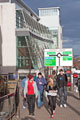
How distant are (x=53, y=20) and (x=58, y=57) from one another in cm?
5811

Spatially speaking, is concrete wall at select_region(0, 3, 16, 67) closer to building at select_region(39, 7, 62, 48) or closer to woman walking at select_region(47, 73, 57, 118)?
woman walking at select_region(47, 73, 57, 118)

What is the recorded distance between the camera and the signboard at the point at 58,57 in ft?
68.3

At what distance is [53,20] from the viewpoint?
77938mm

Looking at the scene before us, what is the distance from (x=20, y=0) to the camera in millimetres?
52250

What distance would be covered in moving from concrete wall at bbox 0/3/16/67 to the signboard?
18.7 m

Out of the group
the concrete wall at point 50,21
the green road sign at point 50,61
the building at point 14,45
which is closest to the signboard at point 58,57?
the green road sign at point 50,61

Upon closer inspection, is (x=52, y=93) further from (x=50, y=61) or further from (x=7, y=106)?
(x=50, y=61)

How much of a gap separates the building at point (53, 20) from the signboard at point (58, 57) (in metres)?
51.5

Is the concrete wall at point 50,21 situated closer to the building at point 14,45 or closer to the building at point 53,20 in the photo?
the building at point 53,20

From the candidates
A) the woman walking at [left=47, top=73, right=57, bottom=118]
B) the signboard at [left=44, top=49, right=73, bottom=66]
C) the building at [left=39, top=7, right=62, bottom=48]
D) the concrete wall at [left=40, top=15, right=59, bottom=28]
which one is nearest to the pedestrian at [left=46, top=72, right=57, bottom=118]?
the woman walking at [left=47, top=73, right=57, bottom=118]

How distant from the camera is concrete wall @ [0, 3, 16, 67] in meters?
39.2

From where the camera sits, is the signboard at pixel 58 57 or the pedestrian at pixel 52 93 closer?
the pedestrian at pixel 52 93

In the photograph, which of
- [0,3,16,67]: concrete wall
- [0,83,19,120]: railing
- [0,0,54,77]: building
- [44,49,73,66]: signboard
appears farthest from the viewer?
[0,3,16,67]: concrete wall

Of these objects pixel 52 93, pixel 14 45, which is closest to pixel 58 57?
pixel 52 93
